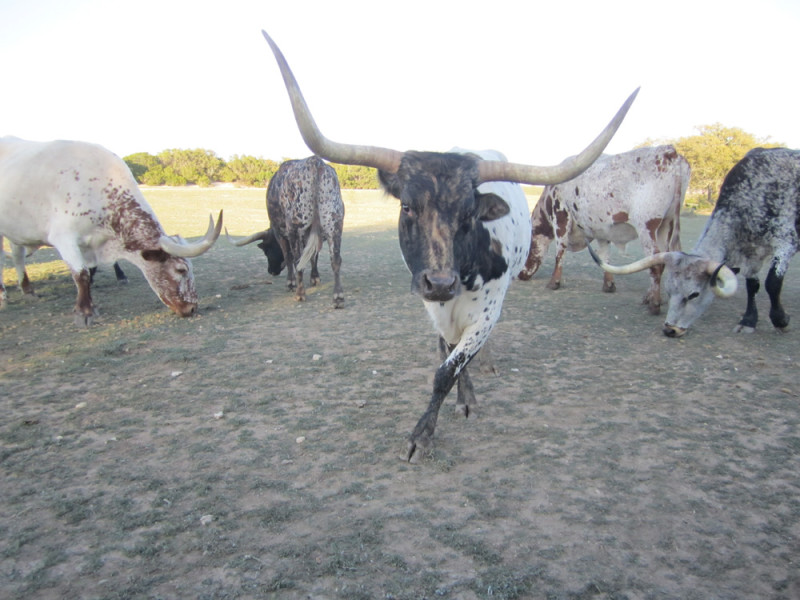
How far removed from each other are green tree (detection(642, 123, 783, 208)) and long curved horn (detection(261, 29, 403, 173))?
2488 centimetres

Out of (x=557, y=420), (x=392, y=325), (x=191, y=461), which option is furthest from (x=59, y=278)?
(x=557, y=420)

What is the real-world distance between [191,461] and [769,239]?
606 cm

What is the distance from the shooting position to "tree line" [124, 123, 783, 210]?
81.6 feet

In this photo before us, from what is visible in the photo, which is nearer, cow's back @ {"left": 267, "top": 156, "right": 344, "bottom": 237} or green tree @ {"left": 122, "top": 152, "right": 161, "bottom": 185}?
cow's back @ {"left": 267, "top": 156, "right": 344, "bottom": 237}

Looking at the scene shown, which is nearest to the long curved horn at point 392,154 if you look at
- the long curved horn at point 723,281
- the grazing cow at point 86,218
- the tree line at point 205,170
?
the long curved horn at point 723,281

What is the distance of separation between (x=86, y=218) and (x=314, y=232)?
2713 mm

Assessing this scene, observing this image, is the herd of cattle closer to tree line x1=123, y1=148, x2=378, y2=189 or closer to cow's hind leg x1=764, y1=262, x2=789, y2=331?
cow's hind leg x1=764, y1=262, x2=789, y2=331

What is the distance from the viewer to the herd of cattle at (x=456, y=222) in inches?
123

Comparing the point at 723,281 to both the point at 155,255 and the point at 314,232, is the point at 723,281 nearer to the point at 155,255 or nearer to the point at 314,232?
the point at 314,232

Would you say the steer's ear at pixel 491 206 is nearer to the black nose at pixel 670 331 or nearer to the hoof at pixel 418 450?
the hoof at pixel 418 450

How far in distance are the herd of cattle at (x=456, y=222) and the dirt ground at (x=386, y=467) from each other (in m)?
0.50

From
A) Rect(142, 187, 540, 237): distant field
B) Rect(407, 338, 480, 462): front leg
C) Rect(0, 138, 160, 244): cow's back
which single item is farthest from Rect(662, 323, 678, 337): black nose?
Rect(142, 187, 540, 237): distant field

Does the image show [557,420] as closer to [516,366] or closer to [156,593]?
[516,366]

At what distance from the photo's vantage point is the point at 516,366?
4.96m
